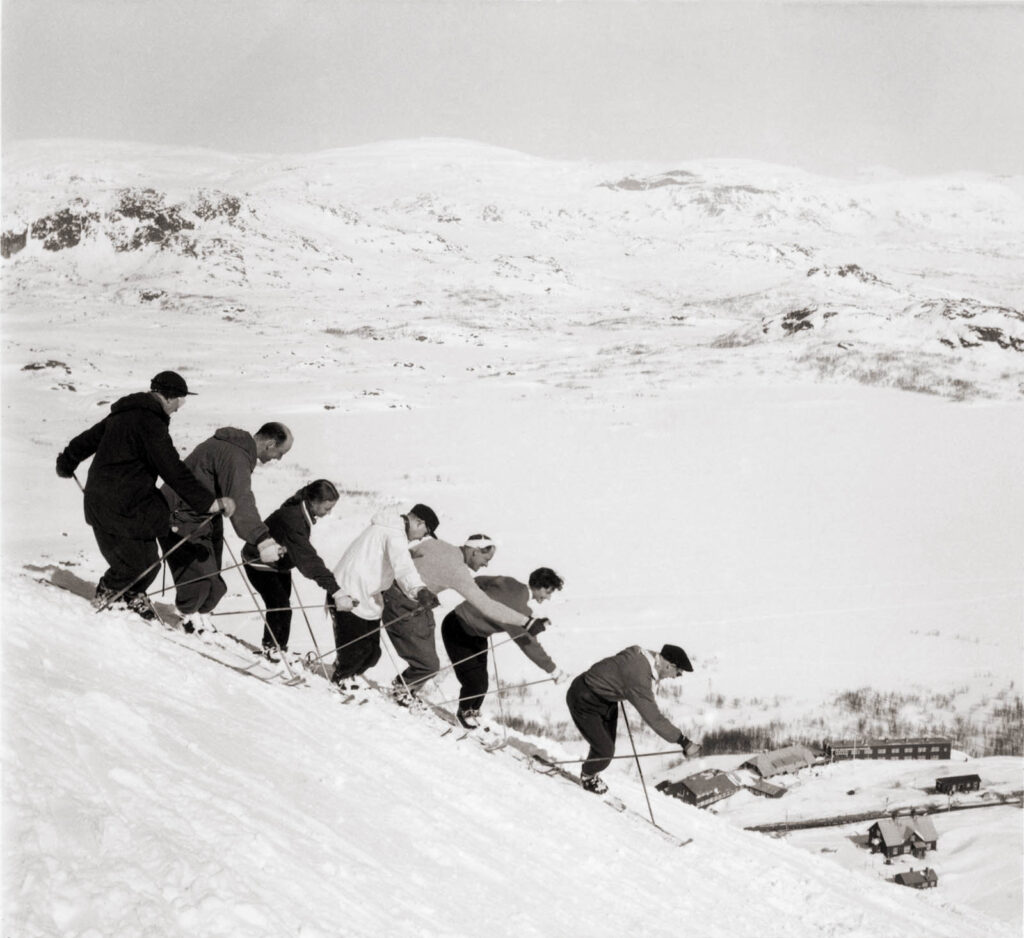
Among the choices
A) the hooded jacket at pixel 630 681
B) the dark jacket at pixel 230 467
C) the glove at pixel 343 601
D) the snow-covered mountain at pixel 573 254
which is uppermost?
the snow-covered mountain at pixel 573 254

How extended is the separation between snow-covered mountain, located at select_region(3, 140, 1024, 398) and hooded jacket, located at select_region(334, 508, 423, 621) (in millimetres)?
16242

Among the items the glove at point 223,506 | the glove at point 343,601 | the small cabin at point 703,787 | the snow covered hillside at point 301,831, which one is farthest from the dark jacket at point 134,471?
the small cabin at point 703,787

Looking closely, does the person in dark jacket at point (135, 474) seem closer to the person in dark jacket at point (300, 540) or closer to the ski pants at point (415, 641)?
the person in dark jacket at point (300, 540)

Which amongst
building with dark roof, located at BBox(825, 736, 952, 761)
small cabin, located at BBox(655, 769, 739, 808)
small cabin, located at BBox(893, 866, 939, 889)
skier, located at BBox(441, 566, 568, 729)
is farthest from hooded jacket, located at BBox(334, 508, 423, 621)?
building with dark roof, located at BBox(825, 736, 952, 761)

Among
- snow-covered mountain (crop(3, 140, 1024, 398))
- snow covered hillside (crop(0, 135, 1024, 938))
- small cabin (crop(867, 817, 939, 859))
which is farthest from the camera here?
snow-covered mountain (crop(3, 140, 1024, 398))

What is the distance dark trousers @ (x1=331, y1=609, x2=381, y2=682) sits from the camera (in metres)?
4.36

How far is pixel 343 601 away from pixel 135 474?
3.28 feet

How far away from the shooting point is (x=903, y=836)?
11914 millimetres

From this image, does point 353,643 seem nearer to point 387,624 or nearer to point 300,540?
point 387,624

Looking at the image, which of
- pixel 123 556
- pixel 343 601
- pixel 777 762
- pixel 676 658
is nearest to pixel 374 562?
pixel 343 601

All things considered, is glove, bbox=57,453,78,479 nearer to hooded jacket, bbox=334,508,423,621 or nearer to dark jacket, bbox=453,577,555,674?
hooded jacket, bbox=334,508,423,621

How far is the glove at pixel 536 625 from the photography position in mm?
4234

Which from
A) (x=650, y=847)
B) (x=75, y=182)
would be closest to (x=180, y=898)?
(x=650, y=847)

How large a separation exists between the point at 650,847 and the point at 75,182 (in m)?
24.2
